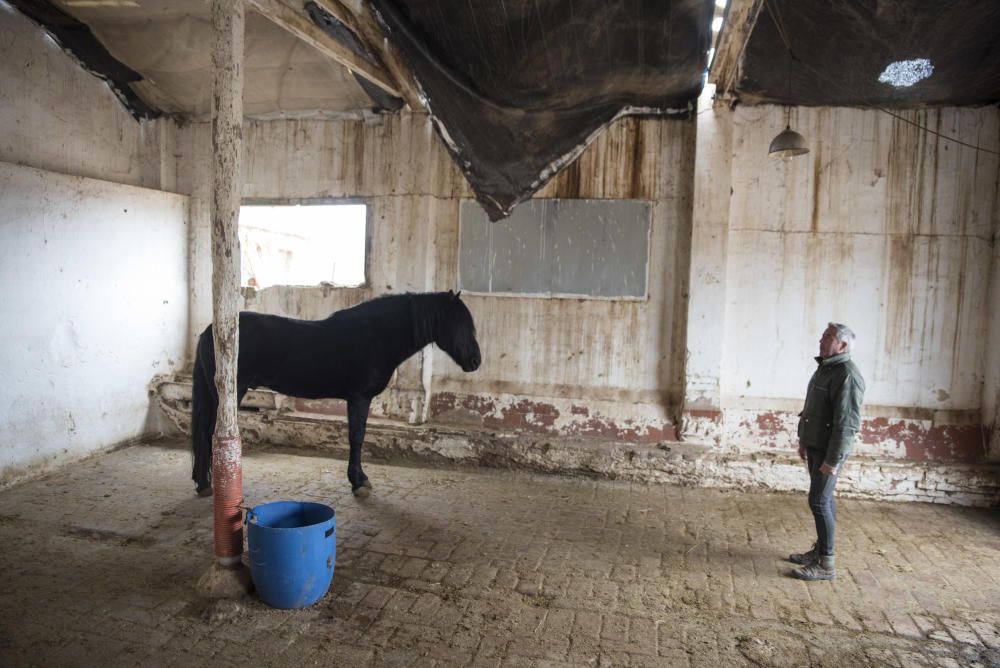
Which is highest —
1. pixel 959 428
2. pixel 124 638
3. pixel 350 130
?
pixel 350 130

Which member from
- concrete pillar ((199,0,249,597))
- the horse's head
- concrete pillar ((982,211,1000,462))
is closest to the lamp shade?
concrete pillar ((982,211,1000,462))

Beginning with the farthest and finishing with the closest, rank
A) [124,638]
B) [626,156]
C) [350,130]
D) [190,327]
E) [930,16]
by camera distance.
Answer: [190,327]
[350,130]
[626,156]
[930,16]
[124,638]

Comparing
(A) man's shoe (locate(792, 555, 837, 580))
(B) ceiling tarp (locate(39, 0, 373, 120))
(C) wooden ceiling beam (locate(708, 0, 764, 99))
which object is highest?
(B) ceiling tarp (locate(39, 0, 373, 120))

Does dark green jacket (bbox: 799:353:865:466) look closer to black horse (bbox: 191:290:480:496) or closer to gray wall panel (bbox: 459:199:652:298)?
gray wall panel (bbox: 459:199:652:298)

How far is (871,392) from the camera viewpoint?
6.73 meters

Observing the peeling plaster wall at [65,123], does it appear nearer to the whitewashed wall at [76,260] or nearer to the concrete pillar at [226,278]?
the whitewashed wall at [76,260]

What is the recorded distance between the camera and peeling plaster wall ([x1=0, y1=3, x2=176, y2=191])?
6.26 m

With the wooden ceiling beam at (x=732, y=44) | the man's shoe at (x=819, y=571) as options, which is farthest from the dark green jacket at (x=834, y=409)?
the wooden ceiling beam at (x=732, y=44)

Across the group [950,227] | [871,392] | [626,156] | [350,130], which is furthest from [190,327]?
[950,227]

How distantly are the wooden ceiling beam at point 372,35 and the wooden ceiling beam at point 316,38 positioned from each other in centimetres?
10

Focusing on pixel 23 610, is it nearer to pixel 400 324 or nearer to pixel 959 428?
pixel 400 324

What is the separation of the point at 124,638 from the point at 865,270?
23.1 feet

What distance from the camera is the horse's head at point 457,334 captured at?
20.2ft

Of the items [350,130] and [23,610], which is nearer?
[23,610]
